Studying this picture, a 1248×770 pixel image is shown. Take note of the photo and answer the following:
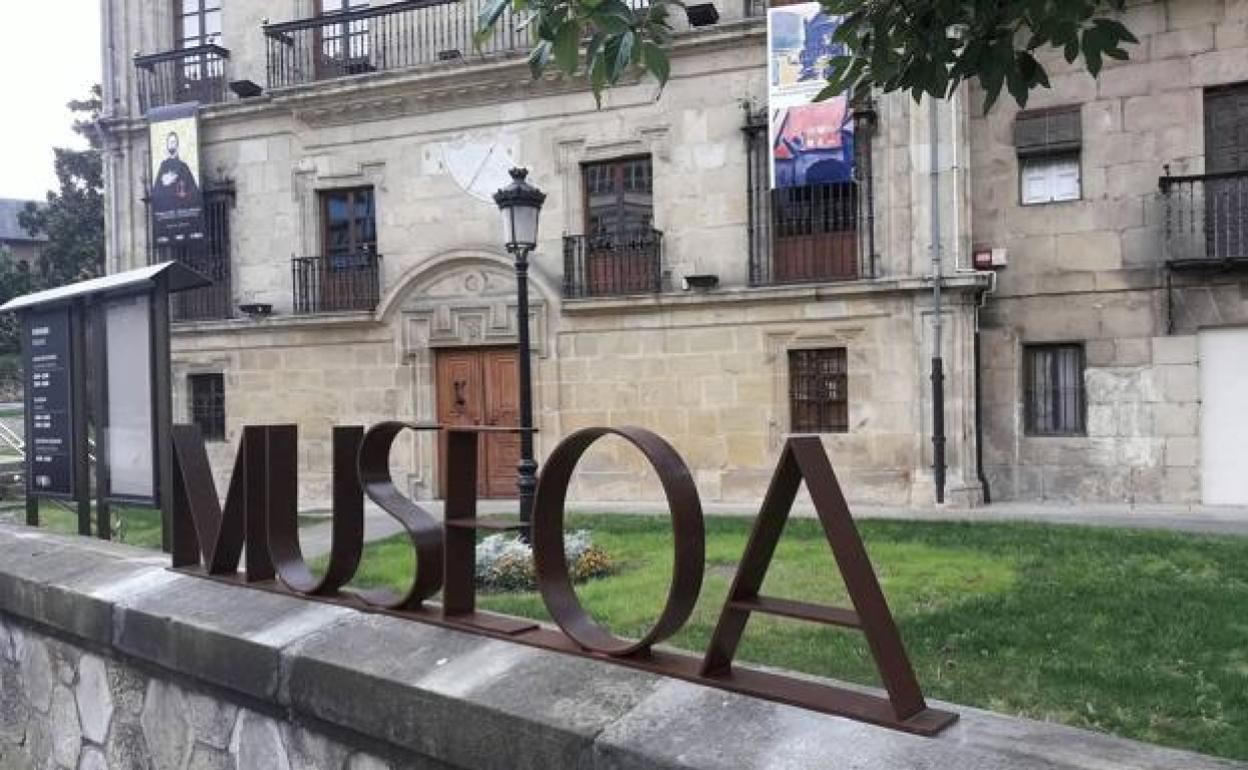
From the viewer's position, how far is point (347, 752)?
2.49m

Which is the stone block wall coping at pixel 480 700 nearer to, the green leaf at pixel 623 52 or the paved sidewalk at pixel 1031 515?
the green leaf at pixel 623 52

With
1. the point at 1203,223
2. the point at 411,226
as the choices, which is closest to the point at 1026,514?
the point at 1203,223

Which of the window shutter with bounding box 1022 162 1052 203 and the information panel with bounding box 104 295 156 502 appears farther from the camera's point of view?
the window shutter with bounding box 1022 162 1052 203

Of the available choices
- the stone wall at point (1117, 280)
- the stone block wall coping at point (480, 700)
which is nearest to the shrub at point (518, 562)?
the stone block wall coping at point (480, 700)

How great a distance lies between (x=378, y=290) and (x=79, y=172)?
22685 mm

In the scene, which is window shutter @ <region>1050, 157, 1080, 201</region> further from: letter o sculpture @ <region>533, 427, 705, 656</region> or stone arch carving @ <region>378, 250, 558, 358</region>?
letter o sculpture @ <region>533, 427, 705, 656</region>

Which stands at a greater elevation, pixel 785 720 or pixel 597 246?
pixel 597 246

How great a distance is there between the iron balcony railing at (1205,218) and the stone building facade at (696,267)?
0.19 m

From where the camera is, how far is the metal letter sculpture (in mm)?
1931

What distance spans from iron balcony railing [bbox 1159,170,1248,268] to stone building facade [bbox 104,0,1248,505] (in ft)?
0.62

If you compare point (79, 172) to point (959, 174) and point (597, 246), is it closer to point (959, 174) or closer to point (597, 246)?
point (597, 246)

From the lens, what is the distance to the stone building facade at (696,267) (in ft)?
41.1

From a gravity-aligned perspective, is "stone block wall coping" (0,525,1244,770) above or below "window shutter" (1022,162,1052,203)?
below

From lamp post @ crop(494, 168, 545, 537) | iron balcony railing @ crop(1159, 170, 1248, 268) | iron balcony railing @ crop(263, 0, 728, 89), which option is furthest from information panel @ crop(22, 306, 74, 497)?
iron balcony railing @ crop(1159, 170, 1248, 268)
